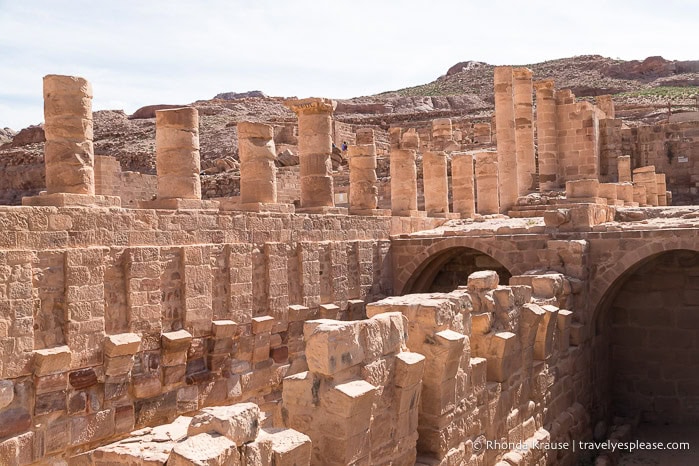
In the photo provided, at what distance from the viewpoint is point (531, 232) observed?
38.5 feet

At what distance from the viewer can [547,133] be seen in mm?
22016

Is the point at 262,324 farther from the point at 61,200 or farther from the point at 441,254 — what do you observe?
the point at 441,254

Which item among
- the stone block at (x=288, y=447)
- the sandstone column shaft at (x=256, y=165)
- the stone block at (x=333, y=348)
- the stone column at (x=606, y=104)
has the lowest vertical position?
the stone block at (x=288, y=447)

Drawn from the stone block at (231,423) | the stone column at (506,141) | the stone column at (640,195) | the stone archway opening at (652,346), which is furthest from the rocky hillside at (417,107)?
the stone block at (231,423)

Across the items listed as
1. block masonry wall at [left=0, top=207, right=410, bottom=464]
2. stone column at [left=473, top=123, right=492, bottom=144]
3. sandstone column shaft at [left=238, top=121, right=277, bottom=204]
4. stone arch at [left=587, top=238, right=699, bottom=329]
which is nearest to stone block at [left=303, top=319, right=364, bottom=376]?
block masonry wall at [left=0, top=207, right=410, bottom=464]

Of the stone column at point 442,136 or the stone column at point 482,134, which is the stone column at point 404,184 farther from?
the stone column at point 482,134

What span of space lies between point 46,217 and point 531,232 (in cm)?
805

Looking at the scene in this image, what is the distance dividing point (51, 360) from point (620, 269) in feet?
27.4

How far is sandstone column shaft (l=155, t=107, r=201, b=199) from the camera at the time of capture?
8.90 m

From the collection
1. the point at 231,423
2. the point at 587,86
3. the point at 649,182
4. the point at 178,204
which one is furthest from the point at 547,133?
the point at 587,86

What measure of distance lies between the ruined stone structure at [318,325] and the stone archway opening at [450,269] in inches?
1.7

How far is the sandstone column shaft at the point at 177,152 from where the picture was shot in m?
8.90

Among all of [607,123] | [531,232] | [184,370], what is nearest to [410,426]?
[184,370]

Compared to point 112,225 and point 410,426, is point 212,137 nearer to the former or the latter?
point 112,225
